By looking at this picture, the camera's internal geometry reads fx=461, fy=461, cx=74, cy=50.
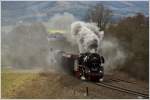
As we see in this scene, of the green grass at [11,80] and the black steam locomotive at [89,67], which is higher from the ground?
the black steam locomotive at [89,67]

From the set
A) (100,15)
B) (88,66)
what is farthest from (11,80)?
(100,15)

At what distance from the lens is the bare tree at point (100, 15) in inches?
165

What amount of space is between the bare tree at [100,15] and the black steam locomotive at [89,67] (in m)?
0.28

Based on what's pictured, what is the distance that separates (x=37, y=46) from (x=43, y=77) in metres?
0.29

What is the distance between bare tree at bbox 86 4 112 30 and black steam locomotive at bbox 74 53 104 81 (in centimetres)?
28

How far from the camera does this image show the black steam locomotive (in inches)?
165

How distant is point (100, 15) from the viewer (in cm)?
420

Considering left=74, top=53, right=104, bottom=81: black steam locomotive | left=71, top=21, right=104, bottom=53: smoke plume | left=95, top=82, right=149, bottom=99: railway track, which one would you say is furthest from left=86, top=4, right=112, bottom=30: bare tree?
left=95, top=82, right=149, bottom=99: railway track

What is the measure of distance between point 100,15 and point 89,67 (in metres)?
0.49

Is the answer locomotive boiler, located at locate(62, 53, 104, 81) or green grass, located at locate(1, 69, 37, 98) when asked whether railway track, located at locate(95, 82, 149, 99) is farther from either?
green grass, located at locate(1, 69, 37, 98)

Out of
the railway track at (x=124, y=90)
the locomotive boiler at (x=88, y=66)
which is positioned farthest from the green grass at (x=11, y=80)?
the railway track at (x=124, y=90)

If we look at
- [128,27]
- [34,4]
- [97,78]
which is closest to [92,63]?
[97,78]

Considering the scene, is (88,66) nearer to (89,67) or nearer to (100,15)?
(89,67)

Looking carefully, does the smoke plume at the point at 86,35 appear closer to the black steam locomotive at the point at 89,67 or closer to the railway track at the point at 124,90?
the black steam locomotive at the point at 89,67
